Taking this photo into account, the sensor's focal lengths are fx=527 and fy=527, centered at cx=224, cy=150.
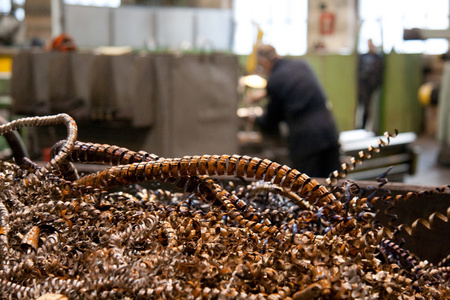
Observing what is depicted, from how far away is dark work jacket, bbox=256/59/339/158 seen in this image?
12.3 feet

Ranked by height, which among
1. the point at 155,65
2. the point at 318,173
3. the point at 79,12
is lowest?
the point at 318,173

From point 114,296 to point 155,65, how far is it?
3.50m

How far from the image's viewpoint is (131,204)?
717 mm

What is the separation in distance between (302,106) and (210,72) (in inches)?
30.4

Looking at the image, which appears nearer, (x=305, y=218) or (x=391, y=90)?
(x=305, y=218)

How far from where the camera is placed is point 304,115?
381 cm

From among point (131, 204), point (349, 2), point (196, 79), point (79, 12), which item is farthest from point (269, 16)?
point (131, 204)

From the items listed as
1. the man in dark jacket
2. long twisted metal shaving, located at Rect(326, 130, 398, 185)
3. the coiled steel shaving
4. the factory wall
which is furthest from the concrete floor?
the coiled steel shaving

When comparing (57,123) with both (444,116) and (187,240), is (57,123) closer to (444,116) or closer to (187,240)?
(187,240)

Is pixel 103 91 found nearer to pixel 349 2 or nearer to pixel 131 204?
pixel 131 204

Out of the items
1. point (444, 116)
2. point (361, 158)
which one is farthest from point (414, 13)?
point (361, 158)

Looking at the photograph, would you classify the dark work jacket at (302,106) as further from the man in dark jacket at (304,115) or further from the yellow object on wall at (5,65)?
the yellow object on wall at (5,65)

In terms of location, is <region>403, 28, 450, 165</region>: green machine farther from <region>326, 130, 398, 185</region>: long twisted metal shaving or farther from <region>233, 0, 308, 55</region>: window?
<region>233, 0, 308, 55</region>: window

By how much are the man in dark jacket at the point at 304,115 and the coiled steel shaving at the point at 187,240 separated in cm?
304
